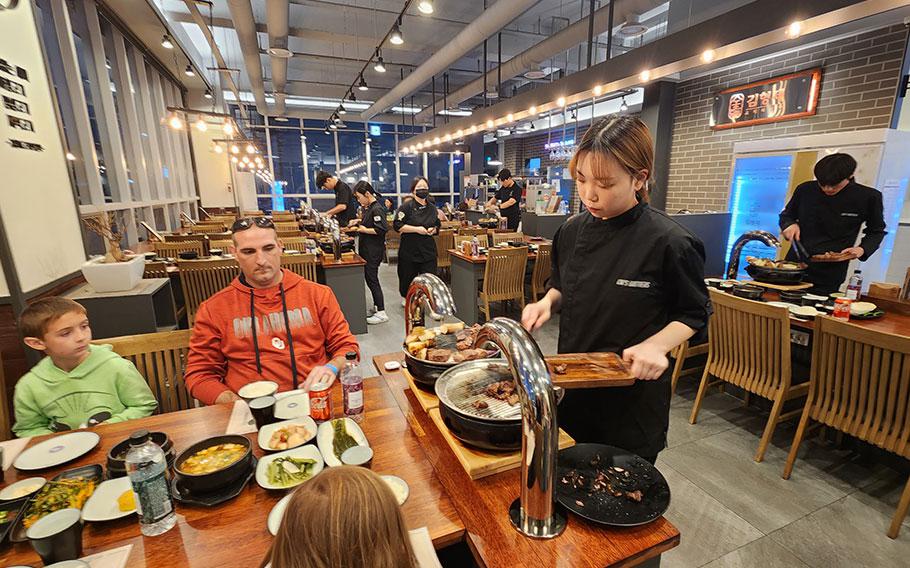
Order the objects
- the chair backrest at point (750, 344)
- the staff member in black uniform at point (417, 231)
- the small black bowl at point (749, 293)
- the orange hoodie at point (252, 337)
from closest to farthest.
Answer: the orange hoodie at point (252, 337)
the chair backrest at point (750, 344)
the small black bowl at point (749, 293)
the staff member in black uniform at point (417, 231)

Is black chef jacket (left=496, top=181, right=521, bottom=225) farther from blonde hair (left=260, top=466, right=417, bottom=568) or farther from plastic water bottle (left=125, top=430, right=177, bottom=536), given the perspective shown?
blonde hair (left=260, top=466, right=417, bottom=568)

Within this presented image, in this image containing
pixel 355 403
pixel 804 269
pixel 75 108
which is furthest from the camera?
pixel 75 108

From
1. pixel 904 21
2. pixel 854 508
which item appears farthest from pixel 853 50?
pixel 854 508

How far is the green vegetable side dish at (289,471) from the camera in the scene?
1054 mm

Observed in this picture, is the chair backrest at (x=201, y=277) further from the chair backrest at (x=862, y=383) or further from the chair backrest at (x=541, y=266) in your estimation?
the chair backrest at (x=862, y=383)

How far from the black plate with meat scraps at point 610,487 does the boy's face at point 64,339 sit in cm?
182

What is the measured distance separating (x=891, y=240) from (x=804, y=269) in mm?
2514

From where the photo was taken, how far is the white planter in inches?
105

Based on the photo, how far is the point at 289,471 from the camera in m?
1.09

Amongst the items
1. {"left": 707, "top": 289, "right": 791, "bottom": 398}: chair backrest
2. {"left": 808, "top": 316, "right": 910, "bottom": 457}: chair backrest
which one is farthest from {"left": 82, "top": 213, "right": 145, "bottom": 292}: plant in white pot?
{"left": 808, "top": 316, "right": 910, "bottom": 457}: chair backrest

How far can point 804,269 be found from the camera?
3084 millimetres

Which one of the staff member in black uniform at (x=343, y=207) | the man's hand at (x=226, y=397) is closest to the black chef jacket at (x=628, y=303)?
the man's hand at (x=226, y=397)

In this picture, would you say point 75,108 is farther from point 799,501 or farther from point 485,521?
point 799,501

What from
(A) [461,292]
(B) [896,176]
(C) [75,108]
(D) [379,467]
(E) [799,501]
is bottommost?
(E) [799,501]
